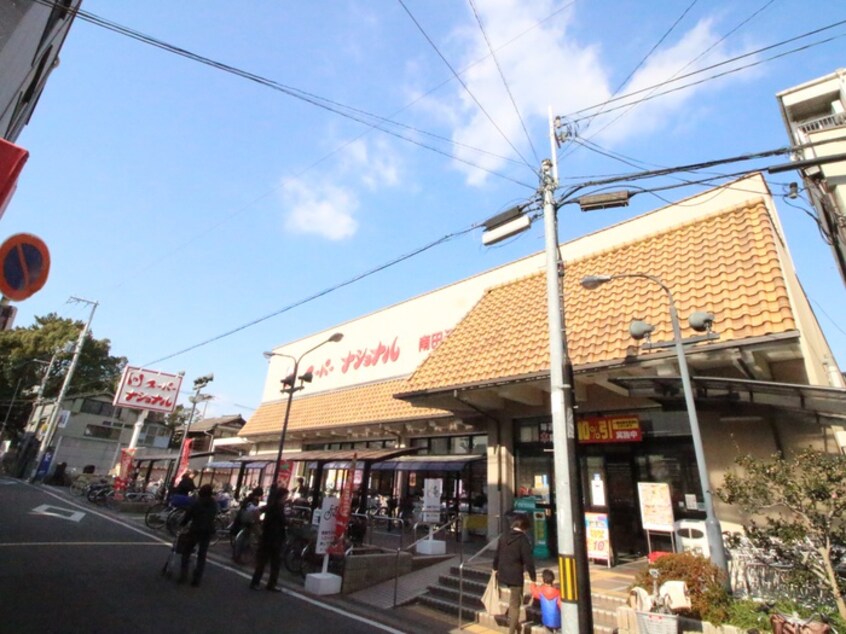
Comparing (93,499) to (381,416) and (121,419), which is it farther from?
(121,419)

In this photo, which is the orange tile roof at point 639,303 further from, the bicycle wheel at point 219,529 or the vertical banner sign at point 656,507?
the bicycle wheel at point 219,529

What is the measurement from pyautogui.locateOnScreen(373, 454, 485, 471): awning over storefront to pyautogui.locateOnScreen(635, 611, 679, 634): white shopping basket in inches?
359

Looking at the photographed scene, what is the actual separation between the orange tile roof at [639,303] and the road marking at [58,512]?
45.5 feet

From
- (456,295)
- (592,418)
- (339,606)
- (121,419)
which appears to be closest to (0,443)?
(121,419)

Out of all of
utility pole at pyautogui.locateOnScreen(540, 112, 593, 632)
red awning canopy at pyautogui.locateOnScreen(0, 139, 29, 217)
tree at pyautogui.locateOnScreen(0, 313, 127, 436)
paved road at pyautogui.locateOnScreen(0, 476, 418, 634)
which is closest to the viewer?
red awning canopy at pyautogui.locateOnScreen(0, 139, 29, 217)

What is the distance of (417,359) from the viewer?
64.9ft

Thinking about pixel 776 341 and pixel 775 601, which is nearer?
pixel 775 601

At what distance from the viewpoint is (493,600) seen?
7672 millimetres

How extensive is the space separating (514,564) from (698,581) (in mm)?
2733

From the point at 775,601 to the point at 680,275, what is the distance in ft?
21.8

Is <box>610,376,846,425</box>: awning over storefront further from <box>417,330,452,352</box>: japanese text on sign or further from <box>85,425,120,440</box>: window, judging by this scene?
<box>85,425,120,440</box>: window

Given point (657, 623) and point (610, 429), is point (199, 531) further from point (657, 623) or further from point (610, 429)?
point (610, 429)

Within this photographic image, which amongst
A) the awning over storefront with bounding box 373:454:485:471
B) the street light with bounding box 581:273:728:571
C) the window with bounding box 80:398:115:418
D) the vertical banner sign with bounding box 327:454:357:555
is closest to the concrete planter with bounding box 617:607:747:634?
the street light with bounding box 581:273:728:571

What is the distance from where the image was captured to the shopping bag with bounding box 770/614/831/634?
16.8 ft
